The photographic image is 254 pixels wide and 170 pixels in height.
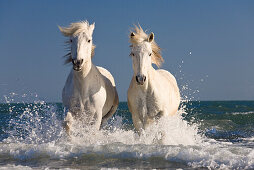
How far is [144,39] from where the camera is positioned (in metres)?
5.80

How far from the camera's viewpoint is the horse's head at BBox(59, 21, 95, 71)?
16.9ft

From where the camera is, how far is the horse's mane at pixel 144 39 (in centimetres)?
575

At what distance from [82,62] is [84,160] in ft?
4.83

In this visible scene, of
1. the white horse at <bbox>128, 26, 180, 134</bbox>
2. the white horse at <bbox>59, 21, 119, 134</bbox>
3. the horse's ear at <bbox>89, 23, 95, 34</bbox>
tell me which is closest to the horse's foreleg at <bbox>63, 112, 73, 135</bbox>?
the white horse at <bbox>59, 21, 119, 134</bbox>

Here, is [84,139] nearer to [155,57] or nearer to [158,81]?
[158,81]

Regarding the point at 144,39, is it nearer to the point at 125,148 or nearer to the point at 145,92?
the point at 145,92

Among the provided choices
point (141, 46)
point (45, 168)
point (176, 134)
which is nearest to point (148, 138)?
point (176, 134)

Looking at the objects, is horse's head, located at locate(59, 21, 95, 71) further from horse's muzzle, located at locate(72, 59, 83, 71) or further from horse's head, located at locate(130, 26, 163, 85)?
horse's head, located at locate(130, 26, 163, 85)

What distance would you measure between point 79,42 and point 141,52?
99 centimetres

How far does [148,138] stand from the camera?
5.71m

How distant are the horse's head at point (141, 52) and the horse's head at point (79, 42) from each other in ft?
2.36

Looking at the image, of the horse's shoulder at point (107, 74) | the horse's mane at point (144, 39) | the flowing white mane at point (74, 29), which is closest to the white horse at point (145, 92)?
the horse's mane at point (144, 39)

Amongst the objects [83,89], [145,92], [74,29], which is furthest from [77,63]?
[145,92]

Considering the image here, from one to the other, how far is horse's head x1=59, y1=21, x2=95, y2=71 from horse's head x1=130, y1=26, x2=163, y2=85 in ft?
2.36
